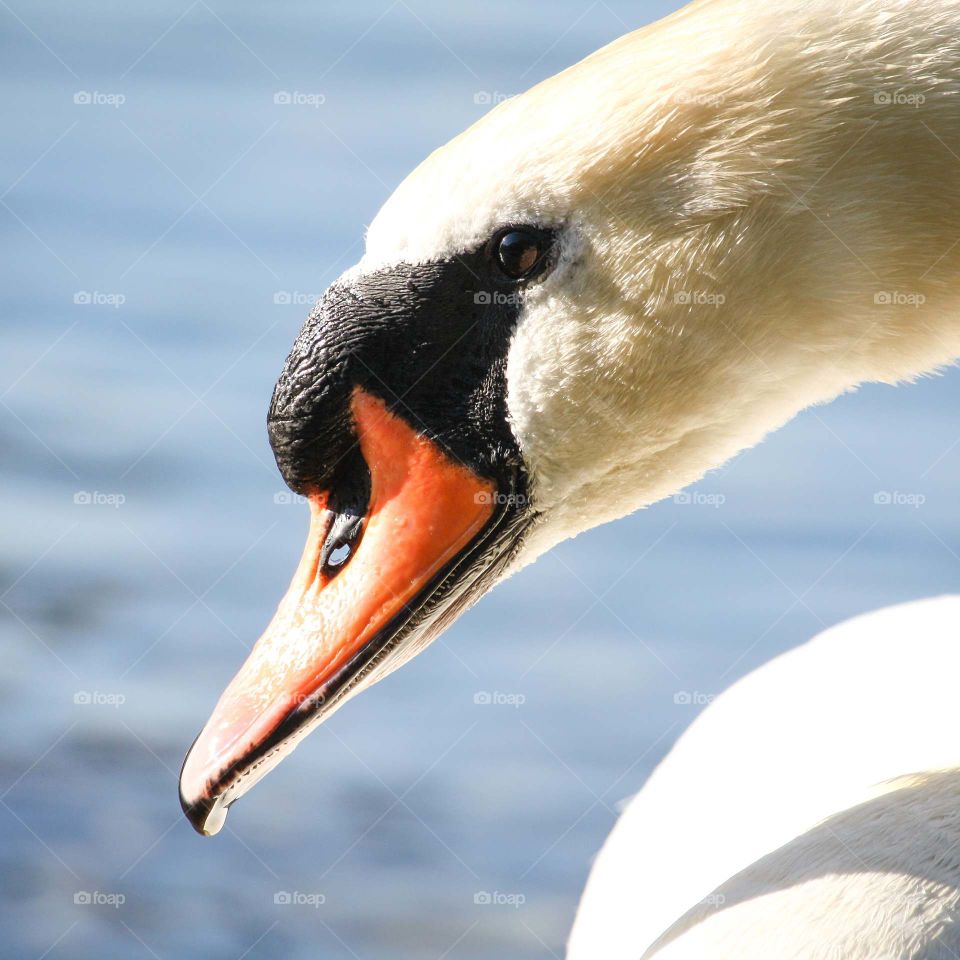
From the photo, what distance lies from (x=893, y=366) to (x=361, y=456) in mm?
709

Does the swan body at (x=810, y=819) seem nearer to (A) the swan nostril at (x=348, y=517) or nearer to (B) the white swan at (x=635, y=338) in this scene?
(B) the white swan at (x=635, y=338)

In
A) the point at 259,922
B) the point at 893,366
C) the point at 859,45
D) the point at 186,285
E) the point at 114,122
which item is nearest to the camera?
the point at 859,45

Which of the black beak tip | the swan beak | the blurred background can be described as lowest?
the blurred background

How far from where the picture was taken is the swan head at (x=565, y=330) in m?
1.93

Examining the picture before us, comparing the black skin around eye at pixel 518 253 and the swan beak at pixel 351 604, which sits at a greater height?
the black skin around eye at pixel 518 253

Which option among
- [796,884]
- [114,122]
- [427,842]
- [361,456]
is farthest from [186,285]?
[796,884]

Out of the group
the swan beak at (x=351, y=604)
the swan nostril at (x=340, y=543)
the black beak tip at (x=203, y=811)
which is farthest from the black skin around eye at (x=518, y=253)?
the black beak tip at (x=203, y=811)

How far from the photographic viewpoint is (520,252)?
2010mm

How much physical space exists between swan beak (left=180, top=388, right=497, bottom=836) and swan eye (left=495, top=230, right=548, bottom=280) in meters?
0.25

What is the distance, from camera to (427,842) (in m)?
4.07

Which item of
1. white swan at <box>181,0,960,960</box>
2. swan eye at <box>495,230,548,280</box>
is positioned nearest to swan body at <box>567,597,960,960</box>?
white swan at <box>181,0,960,960</box>

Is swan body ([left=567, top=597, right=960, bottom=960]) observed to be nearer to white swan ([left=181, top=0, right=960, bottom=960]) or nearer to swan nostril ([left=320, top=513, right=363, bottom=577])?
white swan ([left=181, top=0, right=960, bottom=960])

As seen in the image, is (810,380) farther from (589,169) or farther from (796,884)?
(796,884)

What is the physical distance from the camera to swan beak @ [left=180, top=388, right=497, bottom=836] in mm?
1986
